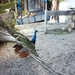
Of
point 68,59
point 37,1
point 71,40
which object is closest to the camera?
point 68,59

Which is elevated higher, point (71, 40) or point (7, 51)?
point (7, 51)

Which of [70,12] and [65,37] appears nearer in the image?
[65,37]

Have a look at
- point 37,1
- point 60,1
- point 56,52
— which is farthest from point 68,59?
point 37,1

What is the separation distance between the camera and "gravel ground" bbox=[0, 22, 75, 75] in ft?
11.6

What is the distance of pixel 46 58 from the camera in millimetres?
4848

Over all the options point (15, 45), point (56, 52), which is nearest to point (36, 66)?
point (15, 45)

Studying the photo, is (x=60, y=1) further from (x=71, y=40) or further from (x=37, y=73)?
(x=37, y=73)

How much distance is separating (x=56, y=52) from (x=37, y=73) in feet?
6.26

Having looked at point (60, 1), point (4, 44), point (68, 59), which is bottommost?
point (68, 59)

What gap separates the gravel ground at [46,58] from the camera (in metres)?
3.54

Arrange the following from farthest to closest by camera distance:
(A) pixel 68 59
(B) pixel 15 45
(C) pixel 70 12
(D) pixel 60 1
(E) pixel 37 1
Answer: (E) pixel 37 1 < (D) pixel 60 1 < (C) pixel 70 12 < (A) pixel 68 59 < (B) pixel 15 45

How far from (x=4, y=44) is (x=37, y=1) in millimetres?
11599

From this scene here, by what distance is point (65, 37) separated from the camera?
6.93m

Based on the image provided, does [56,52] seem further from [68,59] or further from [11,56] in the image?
[11,56]
